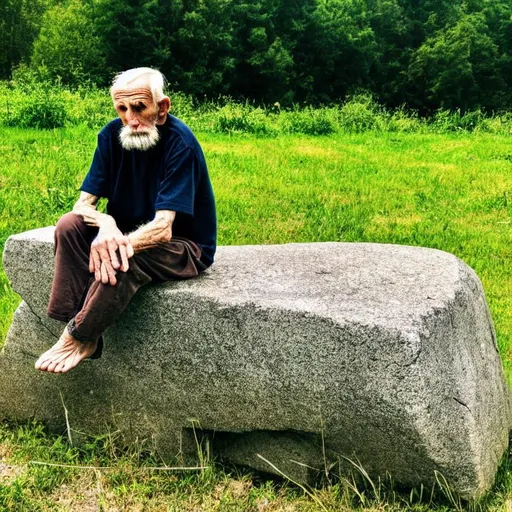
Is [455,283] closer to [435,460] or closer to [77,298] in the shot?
[435,460]

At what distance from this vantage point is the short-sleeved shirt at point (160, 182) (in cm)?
334

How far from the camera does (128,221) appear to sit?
3.61 meters

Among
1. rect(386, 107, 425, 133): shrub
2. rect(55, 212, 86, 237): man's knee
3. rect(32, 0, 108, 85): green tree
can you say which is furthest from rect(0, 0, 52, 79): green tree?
rect(55, 212, 86, 237): man's knee

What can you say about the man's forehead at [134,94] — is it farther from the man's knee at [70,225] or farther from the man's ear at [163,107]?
the man's knee at [70,225]

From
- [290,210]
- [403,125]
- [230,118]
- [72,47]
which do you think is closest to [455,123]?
[403,125]

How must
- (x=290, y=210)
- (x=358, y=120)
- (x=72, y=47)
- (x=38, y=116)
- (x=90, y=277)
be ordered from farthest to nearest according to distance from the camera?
(x=72, y=47) < (x=358, y=120) < (x=38, y=116) < (x=290, y=210) < (x=90, y=277)

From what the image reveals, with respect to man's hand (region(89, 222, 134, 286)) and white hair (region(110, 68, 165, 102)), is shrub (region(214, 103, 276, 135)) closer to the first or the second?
white hair (region(110, 68, 165, 102))

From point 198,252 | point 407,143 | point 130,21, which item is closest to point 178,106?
point 407,143

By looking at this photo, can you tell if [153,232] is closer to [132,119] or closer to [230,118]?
[132,119]

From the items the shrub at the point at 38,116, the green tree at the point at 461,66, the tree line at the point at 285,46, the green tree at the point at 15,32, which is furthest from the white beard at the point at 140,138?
the green tree at the point at 15,32

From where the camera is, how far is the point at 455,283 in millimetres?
3396

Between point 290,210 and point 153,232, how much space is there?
497 centimetres

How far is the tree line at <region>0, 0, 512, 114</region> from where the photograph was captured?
3234 cm

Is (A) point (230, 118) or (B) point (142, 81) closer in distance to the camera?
(B) point (142, 81)
